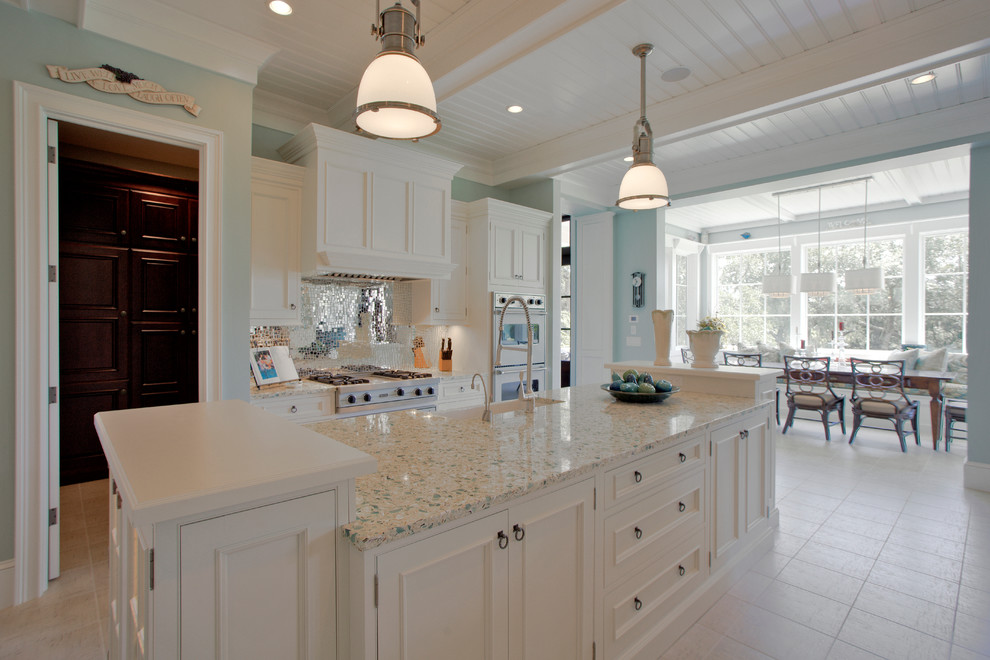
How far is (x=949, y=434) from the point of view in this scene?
16.3 ft

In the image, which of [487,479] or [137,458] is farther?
[487,479]

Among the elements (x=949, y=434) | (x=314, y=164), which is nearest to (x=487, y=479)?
(x=314, y=164)

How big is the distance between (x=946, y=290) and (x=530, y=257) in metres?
5.91

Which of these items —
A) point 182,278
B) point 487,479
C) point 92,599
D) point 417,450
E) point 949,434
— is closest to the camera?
point 487,479

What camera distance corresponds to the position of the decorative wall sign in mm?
2252

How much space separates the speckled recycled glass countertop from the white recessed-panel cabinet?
6 cm

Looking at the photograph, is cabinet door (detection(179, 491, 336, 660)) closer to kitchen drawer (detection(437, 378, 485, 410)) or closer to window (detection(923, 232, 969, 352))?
kitchen drawer (detection(437, 378, 485, 410))

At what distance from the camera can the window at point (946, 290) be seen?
20.6 feet

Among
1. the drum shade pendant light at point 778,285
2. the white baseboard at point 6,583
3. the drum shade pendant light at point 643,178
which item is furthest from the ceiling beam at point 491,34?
the drum shade pendant light at point 778,285

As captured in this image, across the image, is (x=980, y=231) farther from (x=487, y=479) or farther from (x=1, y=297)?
(x=1, y=297)

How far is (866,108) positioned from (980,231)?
1266mm

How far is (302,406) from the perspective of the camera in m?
3.08

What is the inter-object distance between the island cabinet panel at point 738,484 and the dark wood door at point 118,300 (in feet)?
13.1

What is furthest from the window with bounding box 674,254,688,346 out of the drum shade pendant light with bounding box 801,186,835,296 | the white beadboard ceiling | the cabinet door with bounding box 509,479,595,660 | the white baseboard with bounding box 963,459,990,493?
the cabinet door with bounding box 509,479,595,660
